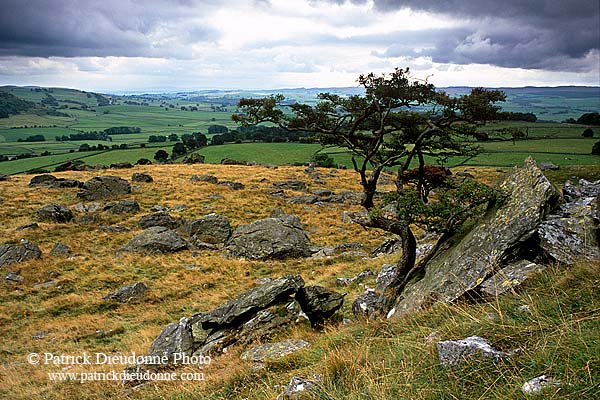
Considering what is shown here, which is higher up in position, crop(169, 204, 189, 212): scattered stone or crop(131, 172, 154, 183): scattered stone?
crop(131, 172, 154, 183): scattered stone

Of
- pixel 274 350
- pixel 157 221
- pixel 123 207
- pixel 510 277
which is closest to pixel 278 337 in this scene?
pixel 274 350

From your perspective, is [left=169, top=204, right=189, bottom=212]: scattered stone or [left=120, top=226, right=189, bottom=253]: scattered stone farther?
[left=169, top=204, right=189, bottom=212]: scattered stone

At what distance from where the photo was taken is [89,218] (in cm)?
3819

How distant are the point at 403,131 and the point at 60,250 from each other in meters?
28.1

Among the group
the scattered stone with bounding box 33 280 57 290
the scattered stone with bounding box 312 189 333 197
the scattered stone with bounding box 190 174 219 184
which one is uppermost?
the scattered stone with bounding box 190 174 219 184

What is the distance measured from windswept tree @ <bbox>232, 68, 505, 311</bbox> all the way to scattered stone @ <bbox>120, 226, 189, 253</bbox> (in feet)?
58.3

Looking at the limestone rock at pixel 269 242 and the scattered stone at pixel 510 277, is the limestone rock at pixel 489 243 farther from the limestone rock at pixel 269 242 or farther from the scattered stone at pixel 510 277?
the limestone rock at pixel 269 242

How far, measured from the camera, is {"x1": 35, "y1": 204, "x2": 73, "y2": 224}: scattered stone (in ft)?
123

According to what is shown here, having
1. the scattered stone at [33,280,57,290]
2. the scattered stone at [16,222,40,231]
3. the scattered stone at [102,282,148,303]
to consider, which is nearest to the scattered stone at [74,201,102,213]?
the scattered stone at [16,222,40,231]

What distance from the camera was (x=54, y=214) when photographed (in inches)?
1494

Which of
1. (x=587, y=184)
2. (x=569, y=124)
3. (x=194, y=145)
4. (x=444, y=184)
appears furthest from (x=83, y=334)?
(x=569, y=124)

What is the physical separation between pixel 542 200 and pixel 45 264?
3076cm

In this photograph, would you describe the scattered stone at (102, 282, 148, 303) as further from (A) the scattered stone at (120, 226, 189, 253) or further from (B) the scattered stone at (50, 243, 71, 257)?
(B) the scattered stone at (50, 243, 71, 257)

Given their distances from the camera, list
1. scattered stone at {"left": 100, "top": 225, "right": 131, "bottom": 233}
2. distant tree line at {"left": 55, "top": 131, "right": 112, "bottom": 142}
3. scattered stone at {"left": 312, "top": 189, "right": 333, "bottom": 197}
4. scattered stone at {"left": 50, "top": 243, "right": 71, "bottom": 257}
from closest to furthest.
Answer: scattered stone at {"left": 50, "top": 243, "right": 71, "bottom": 257} < scattered stone at {"left": 100, "top": 225, "right": 131, "bottom": 233} < scattered stone at {"left": 312, "top": 189, "right": 333, "bottom": 197} < distant tree line at {"left": 55, "top": 131, "right": 112, "bottom": 142}
